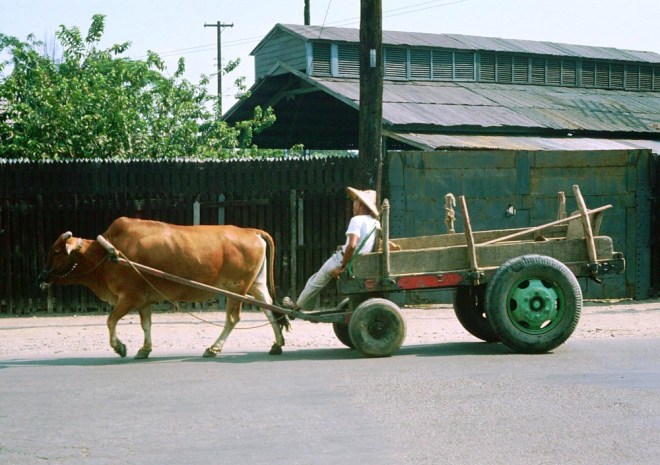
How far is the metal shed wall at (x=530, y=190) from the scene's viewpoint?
53.7 ft

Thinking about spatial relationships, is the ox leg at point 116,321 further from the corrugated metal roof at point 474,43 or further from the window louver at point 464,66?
the window louver at point 464,66

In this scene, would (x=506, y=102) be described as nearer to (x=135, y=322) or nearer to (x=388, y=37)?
(x=388, y=37)

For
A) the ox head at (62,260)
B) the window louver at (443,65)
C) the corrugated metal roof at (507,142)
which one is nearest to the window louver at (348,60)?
the window louver at (443,65)

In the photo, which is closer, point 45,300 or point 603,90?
point 45,300

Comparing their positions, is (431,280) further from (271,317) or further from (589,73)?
(589,73)

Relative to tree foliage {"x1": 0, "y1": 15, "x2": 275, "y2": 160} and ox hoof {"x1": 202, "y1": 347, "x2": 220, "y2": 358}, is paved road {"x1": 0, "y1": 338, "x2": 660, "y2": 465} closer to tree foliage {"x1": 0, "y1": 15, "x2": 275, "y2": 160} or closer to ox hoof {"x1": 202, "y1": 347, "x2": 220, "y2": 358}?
ox hoof {"x1": 202, "y1": 347, "x2": 220, "y2": 358}

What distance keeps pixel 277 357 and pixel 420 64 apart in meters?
22.1

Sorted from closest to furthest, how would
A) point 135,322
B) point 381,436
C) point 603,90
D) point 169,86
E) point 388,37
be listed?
point 381,436
point 135,322
point 169,86
point 388,37
point 603,90

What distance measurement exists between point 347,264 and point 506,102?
1816cm

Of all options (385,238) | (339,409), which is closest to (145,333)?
(385,238)

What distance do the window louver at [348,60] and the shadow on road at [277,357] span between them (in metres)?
19.3

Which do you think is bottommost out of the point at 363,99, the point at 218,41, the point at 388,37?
the point at 363,99

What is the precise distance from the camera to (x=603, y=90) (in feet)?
114

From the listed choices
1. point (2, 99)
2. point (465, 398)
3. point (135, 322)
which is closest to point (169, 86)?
point (2, 99)
